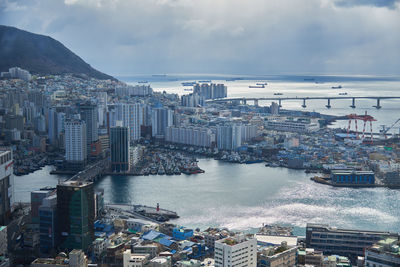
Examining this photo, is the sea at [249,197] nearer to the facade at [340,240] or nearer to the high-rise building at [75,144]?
the high-rise building at [75,144]

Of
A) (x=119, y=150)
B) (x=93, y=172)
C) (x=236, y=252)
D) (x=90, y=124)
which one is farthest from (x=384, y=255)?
(x=90, y=124)

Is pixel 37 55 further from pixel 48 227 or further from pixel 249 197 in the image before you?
pixel 48 227

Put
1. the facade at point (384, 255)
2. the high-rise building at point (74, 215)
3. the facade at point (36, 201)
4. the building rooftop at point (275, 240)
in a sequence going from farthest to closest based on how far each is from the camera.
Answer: the facade at point (36, 201)
the high-rise building at point (74, 215)
the building rooftop at point (275, 240)
the facade at point (384, 255)

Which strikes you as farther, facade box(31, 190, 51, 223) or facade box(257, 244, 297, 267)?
facade box(31, 190, 51, 223)

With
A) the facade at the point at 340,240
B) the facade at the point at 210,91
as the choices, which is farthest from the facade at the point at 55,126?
the facade at the point at 210,91

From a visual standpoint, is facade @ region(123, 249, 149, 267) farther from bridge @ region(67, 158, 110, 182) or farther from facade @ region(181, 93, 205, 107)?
facade @ region(181, 93, 205, 107)

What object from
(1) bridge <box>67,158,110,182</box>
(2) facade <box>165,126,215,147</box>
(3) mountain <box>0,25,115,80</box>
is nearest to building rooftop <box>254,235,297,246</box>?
(1) bridge <box>67,158,110,182</box>
